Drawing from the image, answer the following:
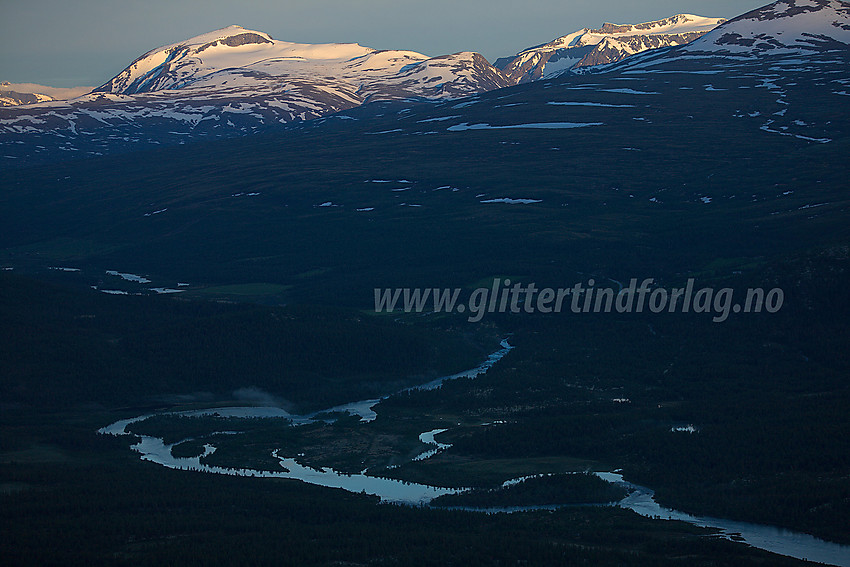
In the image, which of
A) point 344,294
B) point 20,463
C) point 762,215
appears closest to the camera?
point 20,463

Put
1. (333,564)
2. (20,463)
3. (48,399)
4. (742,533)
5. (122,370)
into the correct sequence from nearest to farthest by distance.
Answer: (333,564), (742,533), (20,463), (48,399), (122,370)

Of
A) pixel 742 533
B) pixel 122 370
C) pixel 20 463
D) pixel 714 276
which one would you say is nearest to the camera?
pixel 742 533

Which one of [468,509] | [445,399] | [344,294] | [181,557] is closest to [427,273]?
[344,294]

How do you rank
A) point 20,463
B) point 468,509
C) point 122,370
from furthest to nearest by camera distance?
1. point 122,370
2. point 20,463
3. point 468,509

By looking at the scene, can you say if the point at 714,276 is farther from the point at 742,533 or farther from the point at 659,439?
the point at 742,533

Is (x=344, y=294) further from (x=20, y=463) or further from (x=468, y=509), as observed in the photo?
(x=468, y=509)

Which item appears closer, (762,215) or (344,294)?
(344,294)

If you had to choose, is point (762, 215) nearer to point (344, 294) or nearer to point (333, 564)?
point (344, 294)

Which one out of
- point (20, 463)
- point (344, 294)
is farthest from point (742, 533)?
point (344, 294)

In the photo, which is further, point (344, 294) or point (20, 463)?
point (344, 294)
